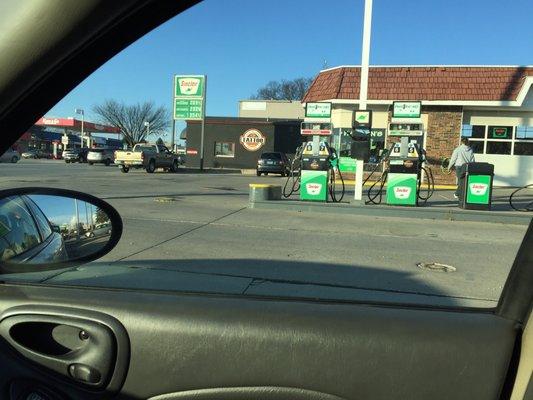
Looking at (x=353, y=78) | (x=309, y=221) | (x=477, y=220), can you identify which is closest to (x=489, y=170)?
(x=477, y=220)

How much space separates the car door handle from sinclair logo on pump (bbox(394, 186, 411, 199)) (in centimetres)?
1092

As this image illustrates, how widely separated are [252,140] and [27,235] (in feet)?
125

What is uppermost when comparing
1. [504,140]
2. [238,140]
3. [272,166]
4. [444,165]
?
[238,140]

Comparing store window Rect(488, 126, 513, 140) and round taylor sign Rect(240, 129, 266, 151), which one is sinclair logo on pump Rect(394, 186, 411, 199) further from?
round taylor sign Rect(240, 129, 266, 151)

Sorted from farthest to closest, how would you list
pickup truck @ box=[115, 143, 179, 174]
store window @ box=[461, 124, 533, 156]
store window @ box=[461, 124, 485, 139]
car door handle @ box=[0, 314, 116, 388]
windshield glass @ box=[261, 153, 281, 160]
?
windshield glass @ box=[261, 153, 281, 160] → pickup truck @ box=[115, 143, 179, 174] → store window @ box=[461, 124, 485, 139] → store window @ box=[461, 124, 533, 156] → car door handle @ box=[0, 314, 116, 388]

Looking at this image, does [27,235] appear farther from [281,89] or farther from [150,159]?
[150,159]

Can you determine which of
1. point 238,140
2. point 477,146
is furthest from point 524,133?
point 238,140

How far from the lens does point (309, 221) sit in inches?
384

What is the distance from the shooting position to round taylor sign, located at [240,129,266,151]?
1560 inches

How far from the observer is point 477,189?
1143 cm

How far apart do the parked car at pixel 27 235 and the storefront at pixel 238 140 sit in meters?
36.8

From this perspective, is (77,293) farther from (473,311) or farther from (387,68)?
(387,68)

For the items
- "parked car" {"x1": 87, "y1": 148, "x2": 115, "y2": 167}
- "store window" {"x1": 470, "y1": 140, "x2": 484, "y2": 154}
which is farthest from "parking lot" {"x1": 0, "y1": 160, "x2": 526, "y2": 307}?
"parked car" {"x1": 87, "y1": 148, "x2": 115, "y2": 167}

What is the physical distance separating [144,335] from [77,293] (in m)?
0.37
